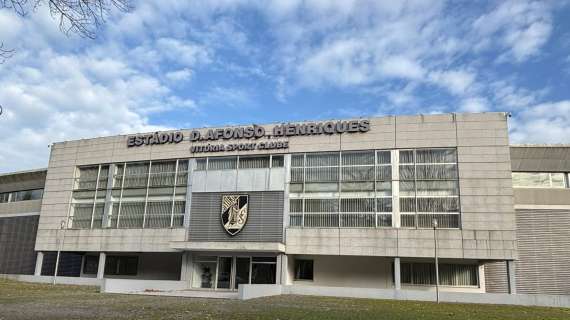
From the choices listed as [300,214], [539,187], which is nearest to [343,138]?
[300,214]

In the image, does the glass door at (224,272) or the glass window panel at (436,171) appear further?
the glass door at (224,272)

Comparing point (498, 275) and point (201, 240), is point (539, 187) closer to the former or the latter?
point (498, 275)

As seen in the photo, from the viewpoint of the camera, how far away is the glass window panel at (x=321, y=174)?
35281mm

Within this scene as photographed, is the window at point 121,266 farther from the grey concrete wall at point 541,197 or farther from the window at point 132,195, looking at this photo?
the grey concrete wall at point 541,197

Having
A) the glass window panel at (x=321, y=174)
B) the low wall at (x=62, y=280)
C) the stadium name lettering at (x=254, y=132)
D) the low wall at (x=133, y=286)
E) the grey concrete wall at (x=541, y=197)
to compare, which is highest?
the stadium name lettering at (x=254, y=132)

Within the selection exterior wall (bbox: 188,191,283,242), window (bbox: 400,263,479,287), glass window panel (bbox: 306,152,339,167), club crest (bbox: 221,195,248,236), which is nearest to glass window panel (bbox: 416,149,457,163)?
glass window panel (bbox: 306,152,339,167)

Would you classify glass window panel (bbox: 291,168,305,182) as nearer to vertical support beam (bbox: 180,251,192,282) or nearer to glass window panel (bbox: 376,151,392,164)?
glass window panel (bbox: 376,151,392,164)

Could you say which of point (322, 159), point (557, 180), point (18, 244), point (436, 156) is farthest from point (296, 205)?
point (18, 244)

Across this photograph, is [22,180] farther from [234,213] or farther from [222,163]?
[234,213]

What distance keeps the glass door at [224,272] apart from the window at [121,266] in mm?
10169

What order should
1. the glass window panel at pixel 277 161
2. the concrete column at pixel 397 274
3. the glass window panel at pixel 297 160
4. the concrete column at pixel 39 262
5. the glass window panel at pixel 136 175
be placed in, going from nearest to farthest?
the concrete column at pixel 397 274, the glass window panel at pixel 297 160, the glass window panel at pixel 277 161, the glass window panel at pixel 136 175, the concrete column at pixel 39 262

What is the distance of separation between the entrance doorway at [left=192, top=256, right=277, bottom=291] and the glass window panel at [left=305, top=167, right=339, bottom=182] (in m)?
6.32

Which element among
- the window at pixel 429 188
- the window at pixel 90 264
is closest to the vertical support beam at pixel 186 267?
the window at pixel 90 264

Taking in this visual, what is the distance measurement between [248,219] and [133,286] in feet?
30.2
